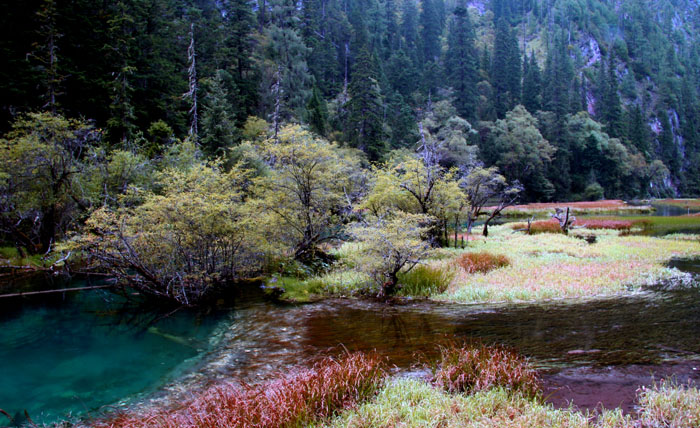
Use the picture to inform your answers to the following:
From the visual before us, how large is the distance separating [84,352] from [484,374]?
1132 cm

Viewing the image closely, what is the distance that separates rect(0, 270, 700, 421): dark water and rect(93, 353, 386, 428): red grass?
156 centimetres

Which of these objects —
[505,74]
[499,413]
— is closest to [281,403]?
[499,413]

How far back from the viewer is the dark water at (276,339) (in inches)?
334

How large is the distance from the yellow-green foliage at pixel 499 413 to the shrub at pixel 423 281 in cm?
850

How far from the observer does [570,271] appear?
1647cm

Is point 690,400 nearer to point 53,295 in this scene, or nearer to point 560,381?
point 560,381

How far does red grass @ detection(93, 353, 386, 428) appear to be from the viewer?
5.52 m

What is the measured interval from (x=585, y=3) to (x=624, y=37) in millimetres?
24088

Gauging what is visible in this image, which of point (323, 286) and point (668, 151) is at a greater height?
point (668, 151)

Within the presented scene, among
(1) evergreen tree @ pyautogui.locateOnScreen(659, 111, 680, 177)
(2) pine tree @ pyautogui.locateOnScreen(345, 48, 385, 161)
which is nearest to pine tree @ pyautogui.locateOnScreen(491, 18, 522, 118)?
(2) pine tree @ pyautogui.locateOnScreen(345, 48, 385, 161)

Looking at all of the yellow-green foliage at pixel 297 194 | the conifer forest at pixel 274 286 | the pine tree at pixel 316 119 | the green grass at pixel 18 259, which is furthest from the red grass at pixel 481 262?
the pine tree at pixel 316 119

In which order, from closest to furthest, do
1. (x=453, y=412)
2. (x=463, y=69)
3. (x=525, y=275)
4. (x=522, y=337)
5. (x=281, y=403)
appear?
(x=453, y=412) < (x=281, y=403) < (x=522, y=337) < (x=525, y=275) < (x=463, y=69)

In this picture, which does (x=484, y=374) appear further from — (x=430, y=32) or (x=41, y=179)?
(x=430, y=32)

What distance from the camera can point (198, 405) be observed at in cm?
659
